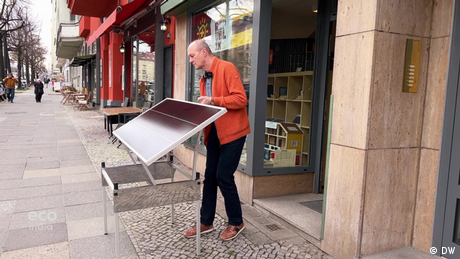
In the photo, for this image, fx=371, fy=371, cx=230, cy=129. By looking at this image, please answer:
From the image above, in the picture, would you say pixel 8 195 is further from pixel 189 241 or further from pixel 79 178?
pixel 189 241

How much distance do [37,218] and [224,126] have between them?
7.95ft

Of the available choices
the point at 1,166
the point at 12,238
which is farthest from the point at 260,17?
the point at 1,166

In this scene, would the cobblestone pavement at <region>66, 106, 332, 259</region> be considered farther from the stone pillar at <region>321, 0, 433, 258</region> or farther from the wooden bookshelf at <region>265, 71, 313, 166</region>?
the wooden bookshelf at <region>265, 71, 313, 166</region>

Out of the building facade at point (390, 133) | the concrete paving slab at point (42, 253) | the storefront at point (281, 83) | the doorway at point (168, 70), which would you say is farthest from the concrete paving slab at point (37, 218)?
the doorway at point (168, 70)

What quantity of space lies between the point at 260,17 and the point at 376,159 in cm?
215

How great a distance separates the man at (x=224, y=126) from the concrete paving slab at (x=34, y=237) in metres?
1.26

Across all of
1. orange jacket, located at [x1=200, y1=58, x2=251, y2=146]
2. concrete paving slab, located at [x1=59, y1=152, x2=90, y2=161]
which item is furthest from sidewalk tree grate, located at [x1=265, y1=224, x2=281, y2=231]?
concrete paving slab, located at [x1=59, y1=152, x2=90, y2=161]

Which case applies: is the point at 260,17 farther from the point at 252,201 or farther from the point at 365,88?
the point at 252,201

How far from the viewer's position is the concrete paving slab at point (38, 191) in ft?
15.8

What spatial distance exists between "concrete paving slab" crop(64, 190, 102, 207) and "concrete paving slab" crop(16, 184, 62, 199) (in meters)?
0.28

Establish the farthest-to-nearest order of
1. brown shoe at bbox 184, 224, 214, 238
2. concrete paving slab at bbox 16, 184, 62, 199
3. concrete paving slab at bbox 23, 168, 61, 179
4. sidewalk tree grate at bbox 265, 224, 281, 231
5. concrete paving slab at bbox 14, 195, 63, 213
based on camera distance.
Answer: concrete paving slab at bbox 23, 168, 61, 179
concrete paving slab at bbox 16, 184, 62, 199
concrete paving slab at bbox 14, 195, 63, 213
sidewalk tree grate at bbox 265, 224, 281, 231
brown shoe at bbox 184, 224, 214, 238

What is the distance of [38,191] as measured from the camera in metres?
4.99

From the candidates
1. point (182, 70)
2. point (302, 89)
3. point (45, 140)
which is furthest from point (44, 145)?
point (302, 89)

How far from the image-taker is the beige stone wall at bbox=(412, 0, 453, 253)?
282 cm
